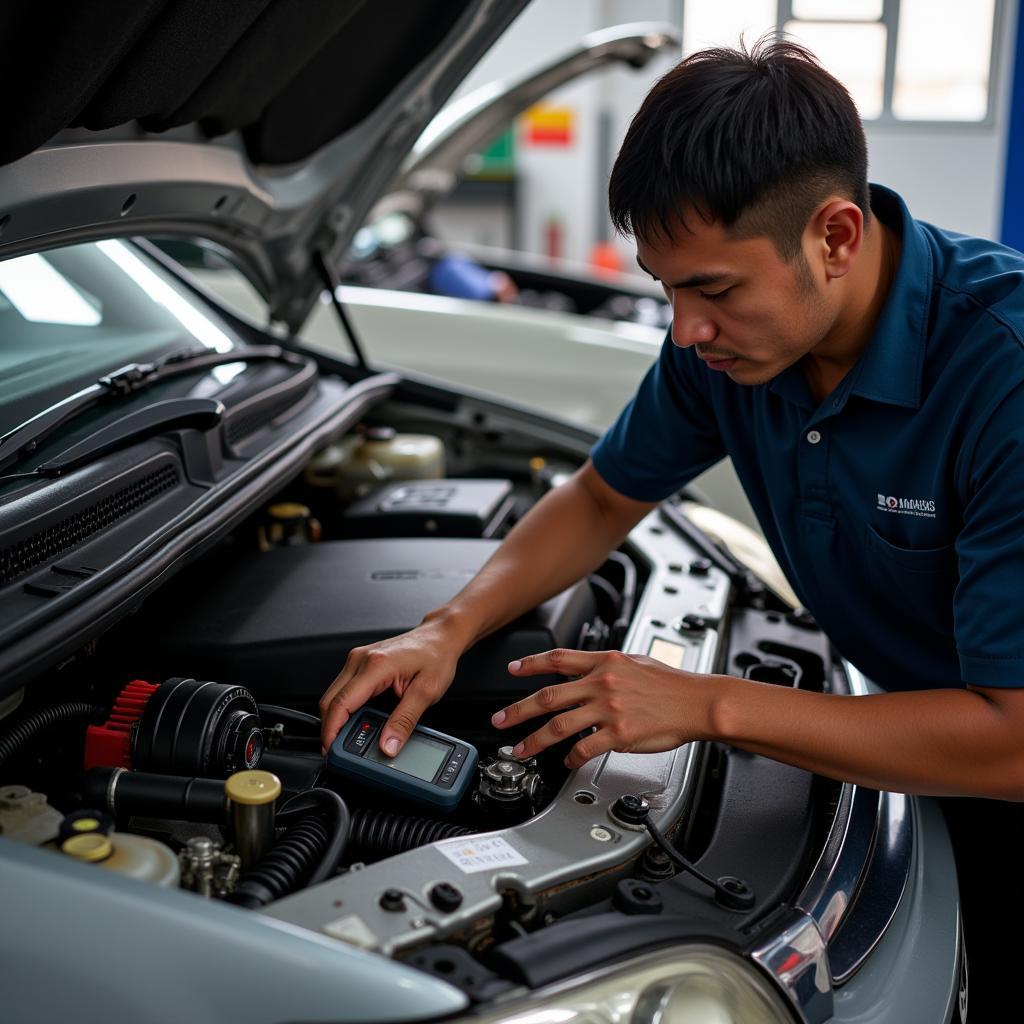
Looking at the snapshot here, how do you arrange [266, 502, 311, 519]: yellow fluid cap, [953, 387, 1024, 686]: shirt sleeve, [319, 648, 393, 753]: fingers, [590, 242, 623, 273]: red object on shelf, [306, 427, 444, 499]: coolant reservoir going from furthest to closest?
[590, 242, 623, 273]: red object on shelf
[306, 427, 444, 499]: coolant reservoir
[266, 502, 311, 519]: yellow fluid cap
[319, 648, 393, 753]: fingers
[953, 387, 1024, 686]: shirt sleeve

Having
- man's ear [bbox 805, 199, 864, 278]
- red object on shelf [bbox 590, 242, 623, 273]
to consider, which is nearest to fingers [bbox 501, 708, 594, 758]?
man's ear [bbox 805, 199, 864, 278]

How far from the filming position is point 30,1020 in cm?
87

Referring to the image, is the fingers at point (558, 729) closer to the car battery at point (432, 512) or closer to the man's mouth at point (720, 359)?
the man's mouth at point (720, 359)

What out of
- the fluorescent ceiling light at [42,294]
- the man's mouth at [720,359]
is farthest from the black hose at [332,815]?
the fluorescent ceiling light at [42,294]

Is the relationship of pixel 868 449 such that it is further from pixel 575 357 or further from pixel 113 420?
pixel 575 357

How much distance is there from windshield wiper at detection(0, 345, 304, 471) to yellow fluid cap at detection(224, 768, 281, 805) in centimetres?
50

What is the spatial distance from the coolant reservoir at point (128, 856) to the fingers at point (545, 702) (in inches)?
15.0

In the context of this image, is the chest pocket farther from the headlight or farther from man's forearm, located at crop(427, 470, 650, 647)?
the headlight

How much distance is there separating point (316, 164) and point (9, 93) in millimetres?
869

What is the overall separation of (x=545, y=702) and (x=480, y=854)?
0.20m

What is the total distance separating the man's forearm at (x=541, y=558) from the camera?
4.42 ft

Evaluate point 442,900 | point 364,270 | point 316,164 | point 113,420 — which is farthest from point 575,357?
point 442,900

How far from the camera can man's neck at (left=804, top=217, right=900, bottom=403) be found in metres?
1.25

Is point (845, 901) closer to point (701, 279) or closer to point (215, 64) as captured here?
point (701, 279)
